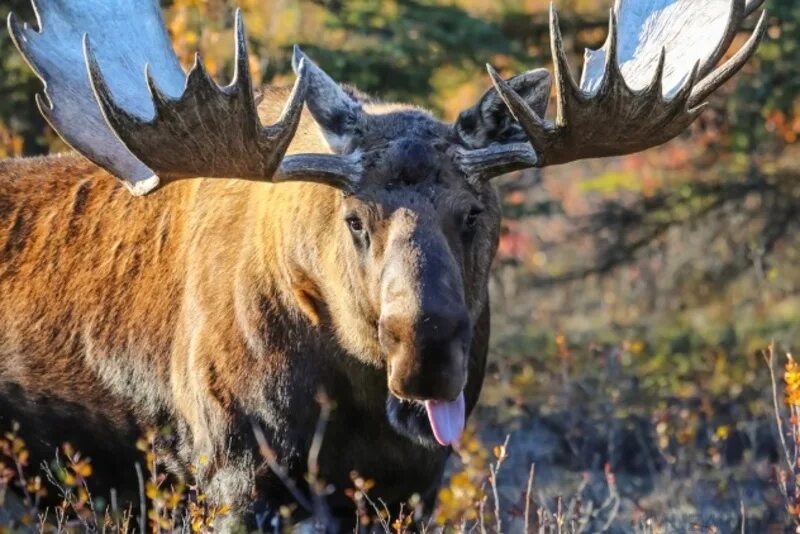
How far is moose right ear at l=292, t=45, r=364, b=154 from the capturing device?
6297mm

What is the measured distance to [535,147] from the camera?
623cm

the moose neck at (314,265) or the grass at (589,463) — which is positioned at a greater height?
the moose neck at (314,265)

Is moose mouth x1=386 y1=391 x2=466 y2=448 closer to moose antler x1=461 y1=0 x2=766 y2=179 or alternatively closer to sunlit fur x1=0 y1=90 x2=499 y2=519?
sunlit fur x1=0 y1=90 x2=499 y2=519

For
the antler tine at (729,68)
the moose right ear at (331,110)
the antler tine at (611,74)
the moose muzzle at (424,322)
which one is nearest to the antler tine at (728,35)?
the antler tine at (729,68)

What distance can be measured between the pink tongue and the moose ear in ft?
3.39

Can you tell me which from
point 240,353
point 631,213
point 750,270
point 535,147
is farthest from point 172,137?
point 750,270

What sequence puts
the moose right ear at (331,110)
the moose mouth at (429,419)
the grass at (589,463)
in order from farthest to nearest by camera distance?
1. the grass at (589,463)
2. the moose right ear at (331,110)
3. the moose mouth at (429,419)

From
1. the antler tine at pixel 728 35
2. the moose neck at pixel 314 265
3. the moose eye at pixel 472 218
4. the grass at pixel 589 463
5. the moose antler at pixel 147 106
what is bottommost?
the grass at pixel 589 463

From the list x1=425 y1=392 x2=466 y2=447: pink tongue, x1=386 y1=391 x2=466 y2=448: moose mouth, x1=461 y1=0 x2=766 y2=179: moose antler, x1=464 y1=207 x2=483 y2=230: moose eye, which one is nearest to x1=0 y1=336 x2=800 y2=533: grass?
x1=386 y1=391 x2=466 y2=448: moose mouth

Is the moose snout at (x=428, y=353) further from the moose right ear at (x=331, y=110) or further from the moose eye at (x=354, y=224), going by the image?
the moose right ear at (x=331, y=110)

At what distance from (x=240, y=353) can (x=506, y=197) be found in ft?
17.5

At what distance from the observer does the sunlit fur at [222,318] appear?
616 centimetres

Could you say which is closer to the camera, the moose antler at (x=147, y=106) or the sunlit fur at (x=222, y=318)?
the moose antler at (x=147, y=106)

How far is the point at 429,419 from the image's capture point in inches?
236
